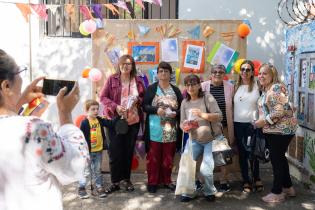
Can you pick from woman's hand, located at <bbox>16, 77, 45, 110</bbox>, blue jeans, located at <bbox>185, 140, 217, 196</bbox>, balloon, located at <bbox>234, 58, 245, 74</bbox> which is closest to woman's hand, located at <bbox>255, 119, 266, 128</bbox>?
blue jeans, located at <bbox>185, 140, 217, 196</bbox>

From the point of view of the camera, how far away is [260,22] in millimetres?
6863

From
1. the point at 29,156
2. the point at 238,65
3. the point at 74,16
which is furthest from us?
the point at 74,16

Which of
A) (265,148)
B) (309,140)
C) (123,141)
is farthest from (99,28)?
(309,140)

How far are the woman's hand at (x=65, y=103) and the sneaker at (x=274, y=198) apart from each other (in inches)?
146

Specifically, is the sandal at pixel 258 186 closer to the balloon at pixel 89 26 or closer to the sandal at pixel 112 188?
the sandal at pixel 112 188

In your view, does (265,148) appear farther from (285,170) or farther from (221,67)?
(221,67)

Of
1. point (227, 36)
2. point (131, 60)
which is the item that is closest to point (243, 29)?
point (227, 36)

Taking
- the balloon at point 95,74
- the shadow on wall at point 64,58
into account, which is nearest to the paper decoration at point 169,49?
the balloon at point 95,74

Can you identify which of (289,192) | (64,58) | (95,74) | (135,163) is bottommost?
(289,192)

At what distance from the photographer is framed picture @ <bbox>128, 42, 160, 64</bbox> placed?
599 centimetres

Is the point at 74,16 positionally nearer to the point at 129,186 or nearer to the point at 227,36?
the point at 227,36

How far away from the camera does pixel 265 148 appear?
Result: 5004 millimetres

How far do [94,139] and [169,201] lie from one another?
1.24 m

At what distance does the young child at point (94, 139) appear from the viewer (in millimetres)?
5055
